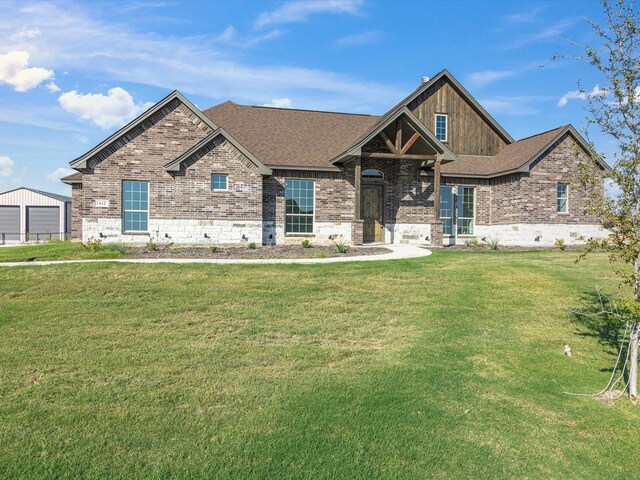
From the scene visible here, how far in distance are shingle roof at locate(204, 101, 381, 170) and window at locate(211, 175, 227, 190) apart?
6.72ft

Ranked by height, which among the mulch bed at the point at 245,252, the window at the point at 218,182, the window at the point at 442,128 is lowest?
the mulch bed at the point at 245,252

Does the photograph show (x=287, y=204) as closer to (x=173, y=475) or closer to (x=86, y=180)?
(x=86, y=180)

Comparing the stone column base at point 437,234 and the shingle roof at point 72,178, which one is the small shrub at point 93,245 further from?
the stone column base at point 437,234

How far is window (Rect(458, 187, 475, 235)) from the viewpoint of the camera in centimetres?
2344

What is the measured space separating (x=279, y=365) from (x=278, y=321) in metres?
1.95

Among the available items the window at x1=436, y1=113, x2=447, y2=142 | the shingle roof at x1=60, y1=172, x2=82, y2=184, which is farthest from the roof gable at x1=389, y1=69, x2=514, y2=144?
the shingle roof at x1=60, y1=172, x2=82, y2=184

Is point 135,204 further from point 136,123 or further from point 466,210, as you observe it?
point 466,210

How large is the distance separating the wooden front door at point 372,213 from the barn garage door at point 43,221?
33513 mm

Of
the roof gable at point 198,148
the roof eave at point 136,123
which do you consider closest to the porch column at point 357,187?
the roof gable at point 198,148

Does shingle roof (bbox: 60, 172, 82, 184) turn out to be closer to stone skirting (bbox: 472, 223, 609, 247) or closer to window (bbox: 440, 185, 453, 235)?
window (bbox: 440, 185, 453, 235)

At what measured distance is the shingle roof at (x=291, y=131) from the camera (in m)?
21.2

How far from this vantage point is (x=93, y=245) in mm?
16797

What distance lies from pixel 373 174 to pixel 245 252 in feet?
25.7

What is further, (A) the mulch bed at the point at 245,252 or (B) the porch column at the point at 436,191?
(B) the porch column at the point at 436,191
